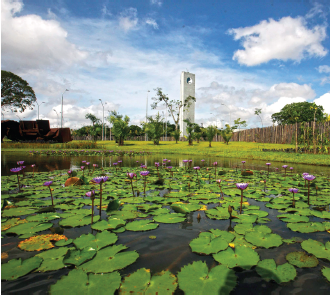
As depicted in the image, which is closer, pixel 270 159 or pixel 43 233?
pixel 43 233

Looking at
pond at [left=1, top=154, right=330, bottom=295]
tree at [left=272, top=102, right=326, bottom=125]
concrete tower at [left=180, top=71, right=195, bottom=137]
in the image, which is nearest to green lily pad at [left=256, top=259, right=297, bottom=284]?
pond at [left=1, top=154, right=330, bottom=295]

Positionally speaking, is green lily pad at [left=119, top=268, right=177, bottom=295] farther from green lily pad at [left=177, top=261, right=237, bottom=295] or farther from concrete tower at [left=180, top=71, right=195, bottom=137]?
concrete tower at [left=180, top=71, right=195, bottom=137]

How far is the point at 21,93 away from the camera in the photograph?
32938 mm

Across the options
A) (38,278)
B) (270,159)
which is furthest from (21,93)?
→ (38,278)

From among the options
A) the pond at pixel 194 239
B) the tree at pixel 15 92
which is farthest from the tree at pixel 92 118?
the pond at pixel 194 239

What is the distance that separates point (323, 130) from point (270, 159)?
12.2ft

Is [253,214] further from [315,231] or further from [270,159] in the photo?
[270,159]

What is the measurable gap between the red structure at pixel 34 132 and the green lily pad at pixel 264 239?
23.1 metres

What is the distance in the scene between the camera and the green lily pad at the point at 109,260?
1279mm

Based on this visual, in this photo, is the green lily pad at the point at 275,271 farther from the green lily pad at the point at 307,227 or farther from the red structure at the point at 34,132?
the red structure at the point at 34,132

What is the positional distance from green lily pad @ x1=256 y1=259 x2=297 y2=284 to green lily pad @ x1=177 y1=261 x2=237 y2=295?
21 cm

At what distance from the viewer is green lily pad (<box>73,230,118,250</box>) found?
1522mm

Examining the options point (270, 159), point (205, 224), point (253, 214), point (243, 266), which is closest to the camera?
point (243, 266)

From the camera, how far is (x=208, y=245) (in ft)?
5.14
